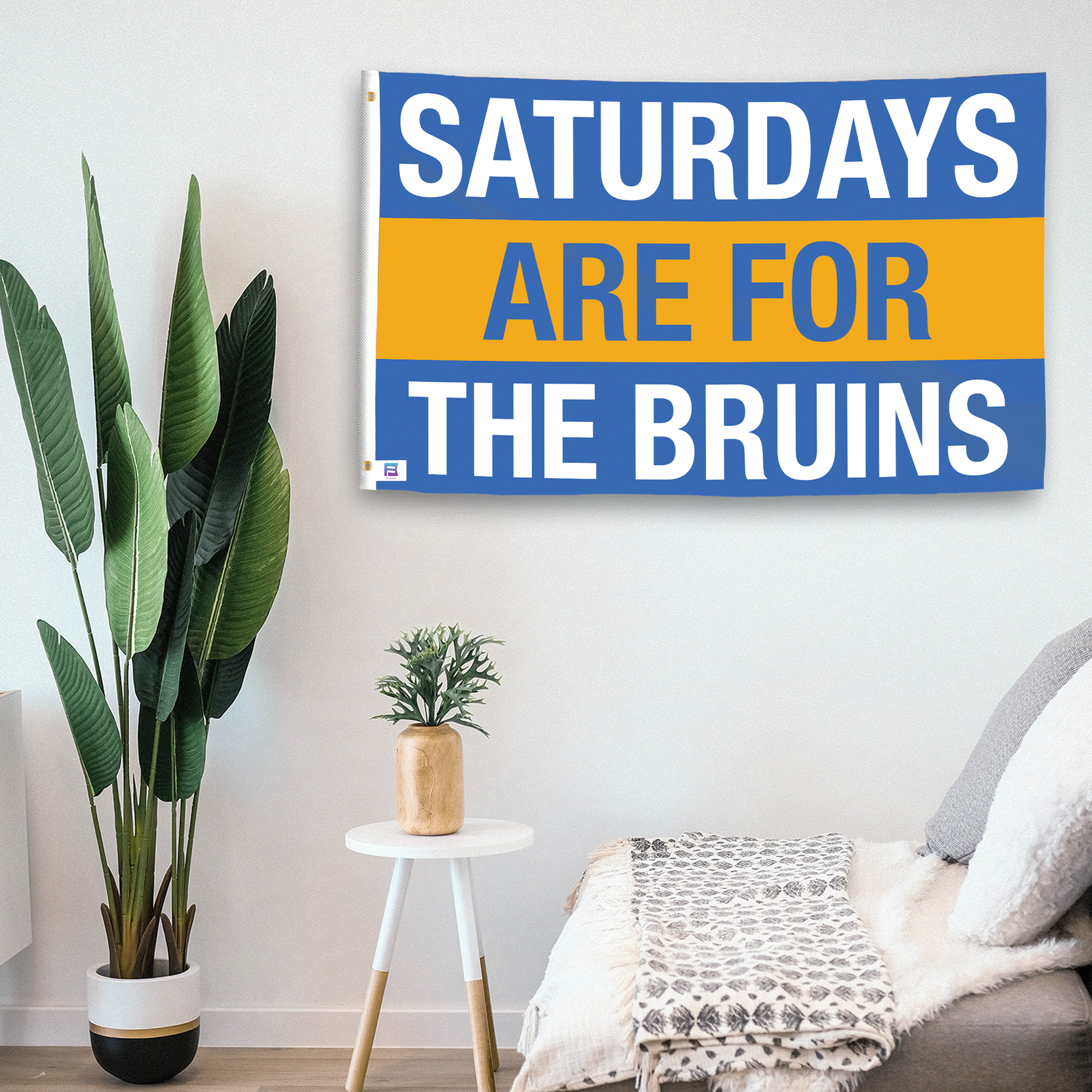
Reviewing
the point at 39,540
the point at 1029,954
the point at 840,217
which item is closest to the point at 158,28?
the point at 39,540

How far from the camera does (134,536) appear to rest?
192cm

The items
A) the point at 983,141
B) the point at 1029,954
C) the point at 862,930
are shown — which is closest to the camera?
the point at 1029,954

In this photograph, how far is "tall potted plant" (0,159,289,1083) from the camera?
6.36 ft

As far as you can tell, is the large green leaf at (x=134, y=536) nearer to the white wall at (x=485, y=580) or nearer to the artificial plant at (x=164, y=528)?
the artificial plant at (x=164, y=528)

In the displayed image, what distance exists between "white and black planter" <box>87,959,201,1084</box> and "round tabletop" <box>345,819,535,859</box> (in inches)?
19.2

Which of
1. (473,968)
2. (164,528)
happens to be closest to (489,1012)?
(473,968)

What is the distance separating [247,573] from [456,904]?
0.71 m

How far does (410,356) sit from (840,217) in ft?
3.00

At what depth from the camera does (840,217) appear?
7.25 ft

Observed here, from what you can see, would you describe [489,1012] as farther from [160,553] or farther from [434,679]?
[160,553]

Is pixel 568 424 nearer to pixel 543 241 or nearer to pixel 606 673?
pixel 543 241

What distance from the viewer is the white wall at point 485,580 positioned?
2.22m

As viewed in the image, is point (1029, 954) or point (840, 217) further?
point (840, 217)

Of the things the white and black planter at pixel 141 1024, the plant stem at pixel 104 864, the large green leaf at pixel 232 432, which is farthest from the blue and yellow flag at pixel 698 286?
the white and black planter at pixel 141 1024
